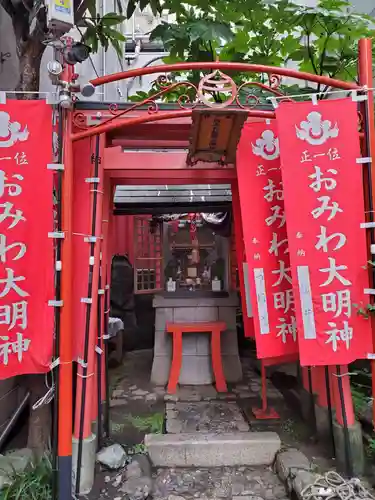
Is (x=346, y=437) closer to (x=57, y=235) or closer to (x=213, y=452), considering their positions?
(x=213, y=452)

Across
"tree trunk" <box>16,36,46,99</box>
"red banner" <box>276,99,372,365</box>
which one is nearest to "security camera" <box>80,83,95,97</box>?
"tree trunk" <box>16,36,46,99</box>

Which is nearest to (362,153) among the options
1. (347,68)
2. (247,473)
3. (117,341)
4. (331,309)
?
(331,309)

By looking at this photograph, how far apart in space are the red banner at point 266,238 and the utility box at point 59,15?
2.46 meters

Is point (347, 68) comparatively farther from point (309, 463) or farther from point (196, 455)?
point (196, 455)

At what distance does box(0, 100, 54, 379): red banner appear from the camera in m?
4.07

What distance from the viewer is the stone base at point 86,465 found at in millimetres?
4429

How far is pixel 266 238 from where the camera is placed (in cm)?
475

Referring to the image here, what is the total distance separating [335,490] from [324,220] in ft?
10.4

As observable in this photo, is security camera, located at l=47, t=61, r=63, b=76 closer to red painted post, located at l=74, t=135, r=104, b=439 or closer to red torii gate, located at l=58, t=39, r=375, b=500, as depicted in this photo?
red torii gate, located at l=58, t=39, r=375, b=500

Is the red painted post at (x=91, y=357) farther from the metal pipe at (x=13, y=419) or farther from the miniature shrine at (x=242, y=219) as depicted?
the metal pipe at (x=13, y=419)

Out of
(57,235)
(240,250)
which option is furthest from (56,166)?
(240,250)

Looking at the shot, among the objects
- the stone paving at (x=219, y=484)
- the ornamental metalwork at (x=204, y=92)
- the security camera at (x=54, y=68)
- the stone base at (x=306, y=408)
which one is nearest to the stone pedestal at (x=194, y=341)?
the stone base at (x=306, y=408)

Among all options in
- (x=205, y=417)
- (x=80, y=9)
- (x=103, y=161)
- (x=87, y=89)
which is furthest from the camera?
(x=205, y=417)

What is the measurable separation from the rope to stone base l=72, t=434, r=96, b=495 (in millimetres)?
2563
